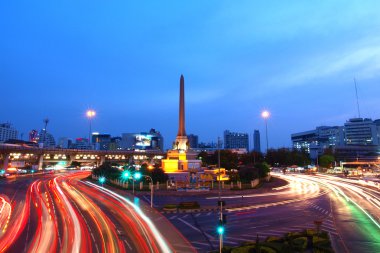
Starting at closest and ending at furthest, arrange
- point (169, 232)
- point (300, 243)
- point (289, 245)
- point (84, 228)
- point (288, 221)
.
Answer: point (289, 245) → point (300, 243) → point (169, 232) → point (84, 228) → point (288, 221)

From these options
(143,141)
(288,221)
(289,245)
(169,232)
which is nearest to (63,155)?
(143,141)

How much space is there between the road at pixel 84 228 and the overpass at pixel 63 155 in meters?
71.4

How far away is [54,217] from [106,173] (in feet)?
163

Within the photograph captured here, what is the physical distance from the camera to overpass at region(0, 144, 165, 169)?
107 metres

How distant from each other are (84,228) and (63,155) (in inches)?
5238

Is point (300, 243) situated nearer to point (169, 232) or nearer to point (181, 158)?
point (169, 232)

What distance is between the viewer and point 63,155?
490ft

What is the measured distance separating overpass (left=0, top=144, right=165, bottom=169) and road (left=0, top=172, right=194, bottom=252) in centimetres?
7145

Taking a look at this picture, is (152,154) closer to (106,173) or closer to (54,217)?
(106,173)

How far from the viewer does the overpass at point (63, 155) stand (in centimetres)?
10656

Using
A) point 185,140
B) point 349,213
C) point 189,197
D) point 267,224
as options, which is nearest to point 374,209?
point 349,213

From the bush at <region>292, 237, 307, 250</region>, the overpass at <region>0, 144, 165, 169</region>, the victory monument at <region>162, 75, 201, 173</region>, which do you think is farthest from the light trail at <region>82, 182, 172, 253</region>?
the overpass at <region>0, 144, 165, 169</region>

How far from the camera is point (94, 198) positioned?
161 ft

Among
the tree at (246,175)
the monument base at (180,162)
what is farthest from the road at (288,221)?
the monument base at (180,162)
